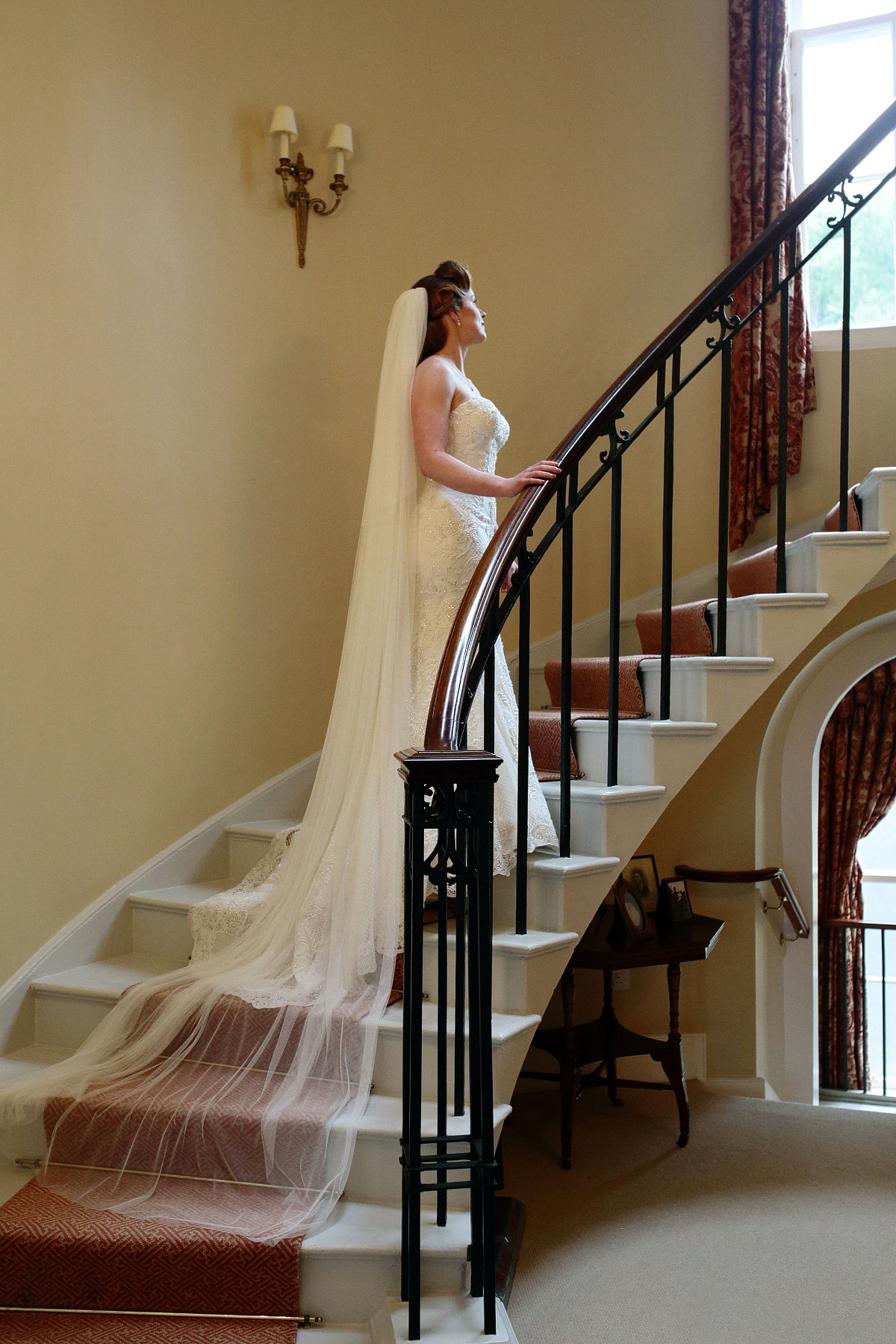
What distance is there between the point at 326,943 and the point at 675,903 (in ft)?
5.17

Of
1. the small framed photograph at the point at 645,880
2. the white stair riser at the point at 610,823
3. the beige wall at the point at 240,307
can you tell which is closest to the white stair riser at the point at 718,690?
the white stair riser at the point at 610,823

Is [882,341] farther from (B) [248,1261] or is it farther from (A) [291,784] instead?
(B) [248,1261]

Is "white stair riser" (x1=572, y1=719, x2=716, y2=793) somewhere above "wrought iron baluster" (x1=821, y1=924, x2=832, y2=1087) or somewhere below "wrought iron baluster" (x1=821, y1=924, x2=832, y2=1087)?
above

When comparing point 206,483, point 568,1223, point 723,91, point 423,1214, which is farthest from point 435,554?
point 723,91

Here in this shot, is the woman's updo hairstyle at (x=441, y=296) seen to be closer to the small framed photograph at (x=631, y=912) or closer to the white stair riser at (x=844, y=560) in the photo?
the white stair riser at (x=844, y=560)

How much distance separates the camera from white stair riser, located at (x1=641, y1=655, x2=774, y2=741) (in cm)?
271

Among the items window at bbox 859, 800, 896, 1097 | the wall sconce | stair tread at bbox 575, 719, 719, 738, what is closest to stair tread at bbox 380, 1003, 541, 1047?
stair tread at bbox 575, 719, 719, 738

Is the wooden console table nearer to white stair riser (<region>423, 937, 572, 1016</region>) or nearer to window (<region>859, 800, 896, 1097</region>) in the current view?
white stair riser (<region>423, 937, 572, 1016</region>)

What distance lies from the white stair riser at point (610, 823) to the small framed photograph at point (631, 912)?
0.61 m

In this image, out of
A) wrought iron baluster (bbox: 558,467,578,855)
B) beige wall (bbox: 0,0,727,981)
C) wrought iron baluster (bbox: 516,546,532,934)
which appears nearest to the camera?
wrought iron baluster (bbox: 516,546,532,934)

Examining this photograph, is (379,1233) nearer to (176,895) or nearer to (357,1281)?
(357,1281)

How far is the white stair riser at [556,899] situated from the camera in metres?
2.40

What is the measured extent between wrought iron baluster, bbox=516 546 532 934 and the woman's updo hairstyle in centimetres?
89

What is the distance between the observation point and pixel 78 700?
2.98 m
